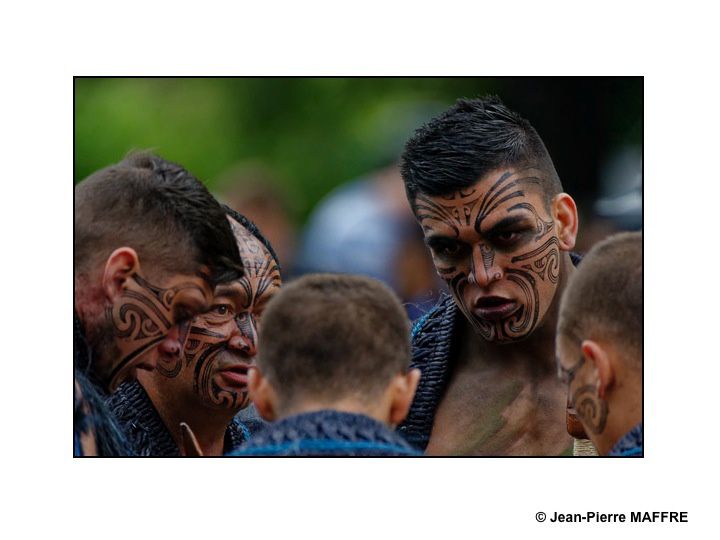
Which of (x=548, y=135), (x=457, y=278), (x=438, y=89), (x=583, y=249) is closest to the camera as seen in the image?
(x=457, y=278)

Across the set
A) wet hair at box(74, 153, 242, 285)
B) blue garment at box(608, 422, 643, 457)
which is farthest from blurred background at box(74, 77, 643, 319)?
blue garment at box(608, 422, 643, 457)

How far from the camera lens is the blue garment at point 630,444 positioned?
14.6ft

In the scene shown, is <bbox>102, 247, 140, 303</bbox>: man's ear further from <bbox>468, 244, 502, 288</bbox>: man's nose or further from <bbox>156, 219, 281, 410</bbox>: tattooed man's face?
<bbox>468, 244, 502, 288</bbox>: man's nose

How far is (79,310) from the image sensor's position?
15.7ft

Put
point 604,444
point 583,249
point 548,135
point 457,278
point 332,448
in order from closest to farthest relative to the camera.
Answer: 1. point 332,448
2. point 604,444
3. point 457,278
4. point 583,249
5. point 548,135

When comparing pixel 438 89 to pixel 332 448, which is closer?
pixel 332 448

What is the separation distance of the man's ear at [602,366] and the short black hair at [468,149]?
1050 millimetres

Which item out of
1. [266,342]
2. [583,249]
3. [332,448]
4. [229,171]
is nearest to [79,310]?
[266,342]

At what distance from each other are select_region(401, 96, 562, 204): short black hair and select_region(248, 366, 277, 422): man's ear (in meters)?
1.31

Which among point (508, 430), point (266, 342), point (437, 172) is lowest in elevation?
point (508, 430)

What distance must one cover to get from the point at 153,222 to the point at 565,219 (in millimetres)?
1632

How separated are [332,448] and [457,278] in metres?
1.29

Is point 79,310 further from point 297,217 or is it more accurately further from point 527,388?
point 297,217

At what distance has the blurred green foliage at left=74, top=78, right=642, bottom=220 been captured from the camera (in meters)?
10.3
